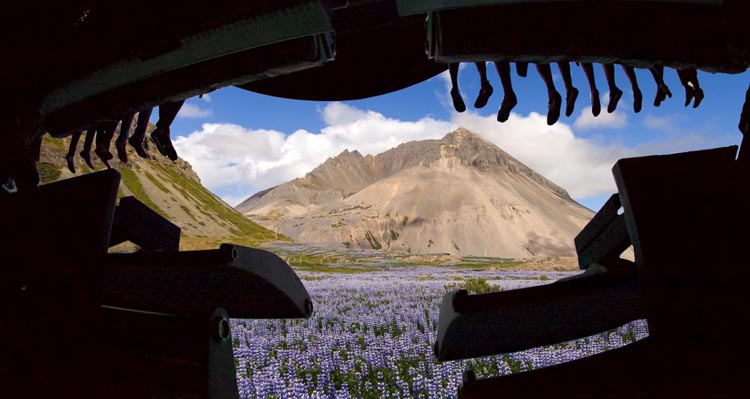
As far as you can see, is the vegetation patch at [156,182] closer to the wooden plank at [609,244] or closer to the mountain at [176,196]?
the mountain at [176,196]

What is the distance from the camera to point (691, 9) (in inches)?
43.1

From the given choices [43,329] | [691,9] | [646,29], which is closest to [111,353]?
[43,329]

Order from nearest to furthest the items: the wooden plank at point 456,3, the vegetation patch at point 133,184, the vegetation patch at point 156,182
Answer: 1. the wooden plank at point 456,3
2. the vegetation patch at point 133,184
3. the vegetation patch at point 156,182

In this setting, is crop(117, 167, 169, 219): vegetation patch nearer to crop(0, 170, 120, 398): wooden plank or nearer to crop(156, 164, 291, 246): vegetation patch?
crop(156, 164, 291, 246): vegetation patch

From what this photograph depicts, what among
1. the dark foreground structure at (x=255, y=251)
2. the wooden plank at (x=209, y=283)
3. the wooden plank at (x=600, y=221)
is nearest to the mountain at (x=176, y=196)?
the wooden plank at (x=209, y=283)

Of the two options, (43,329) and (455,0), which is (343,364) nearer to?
(43,329)

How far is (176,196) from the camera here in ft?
537

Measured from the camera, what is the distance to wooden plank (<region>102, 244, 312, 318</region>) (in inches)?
57.2

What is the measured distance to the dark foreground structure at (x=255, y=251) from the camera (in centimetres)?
104

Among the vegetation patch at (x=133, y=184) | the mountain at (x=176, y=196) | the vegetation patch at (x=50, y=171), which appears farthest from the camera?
the vegetation patch at (x=133, y=184)

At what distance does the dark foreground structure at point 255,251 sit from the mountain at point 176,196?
13267 centimetres

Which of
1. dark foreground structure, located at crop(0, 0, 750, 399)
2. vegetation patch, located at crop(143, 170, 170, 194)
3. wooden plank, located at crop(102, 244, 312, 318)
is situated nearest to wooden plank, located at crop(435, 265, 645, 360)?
dark foreground structure, located at crop(0, 0, 750, 399)

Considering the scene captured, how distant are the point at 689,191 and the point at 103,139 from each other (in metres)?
1.86

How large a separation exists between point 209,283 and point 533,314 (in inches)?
46.0
